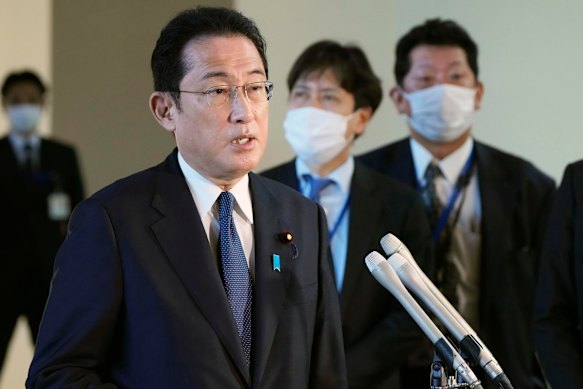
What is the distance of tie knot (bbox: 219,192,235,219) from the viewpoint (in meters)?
2.32

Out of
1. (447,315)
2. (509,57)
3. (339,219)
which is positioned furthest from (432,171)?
(447,315)

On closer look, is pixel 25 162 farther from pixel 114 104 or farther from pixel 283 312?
pixel 283 312

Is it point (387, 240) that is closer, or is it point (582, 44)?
point (387, 240)

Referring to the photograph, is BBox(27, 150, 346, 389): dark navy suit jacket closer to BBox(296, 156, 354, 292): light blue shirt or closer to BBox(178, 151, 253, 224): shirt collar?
BBox(178, 151, 253, 224): shirt collar

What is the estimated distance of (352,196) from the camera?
3.69 meters

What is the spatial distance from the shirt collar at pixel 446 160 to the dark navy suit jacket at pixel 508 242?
0.08ft

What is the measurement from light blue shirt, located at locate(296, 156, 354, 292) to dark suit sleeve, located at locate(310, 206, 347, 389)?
1.16 metres

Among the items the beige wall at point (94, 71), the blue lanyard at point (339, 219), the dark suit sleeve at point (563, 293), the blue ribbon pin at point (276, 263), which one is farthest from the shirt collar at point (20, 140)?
the blue ribbon pin at point (276, 263)

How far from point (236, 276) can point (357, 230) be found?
1.40 metres

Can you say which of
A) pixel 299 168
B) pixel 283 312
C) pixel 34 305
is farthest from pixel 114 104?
pixel 283 312

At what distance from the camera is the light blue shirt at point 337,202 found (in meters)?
3.63

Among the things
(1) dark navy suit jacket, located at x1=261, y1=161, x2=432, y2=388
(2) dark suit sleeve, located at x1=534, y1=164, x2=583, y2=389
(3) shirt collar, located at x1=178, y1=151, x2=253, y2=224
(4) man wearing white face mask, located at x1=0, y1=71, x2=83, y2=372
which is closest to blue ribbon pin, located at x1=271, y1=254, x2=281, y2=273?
(3) shirt collar, located at x1=178, y1=151, x2=253, y2=224

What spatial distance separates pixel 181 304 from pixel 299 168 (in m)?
1.74

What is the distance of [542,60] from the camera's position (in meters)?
5.17
